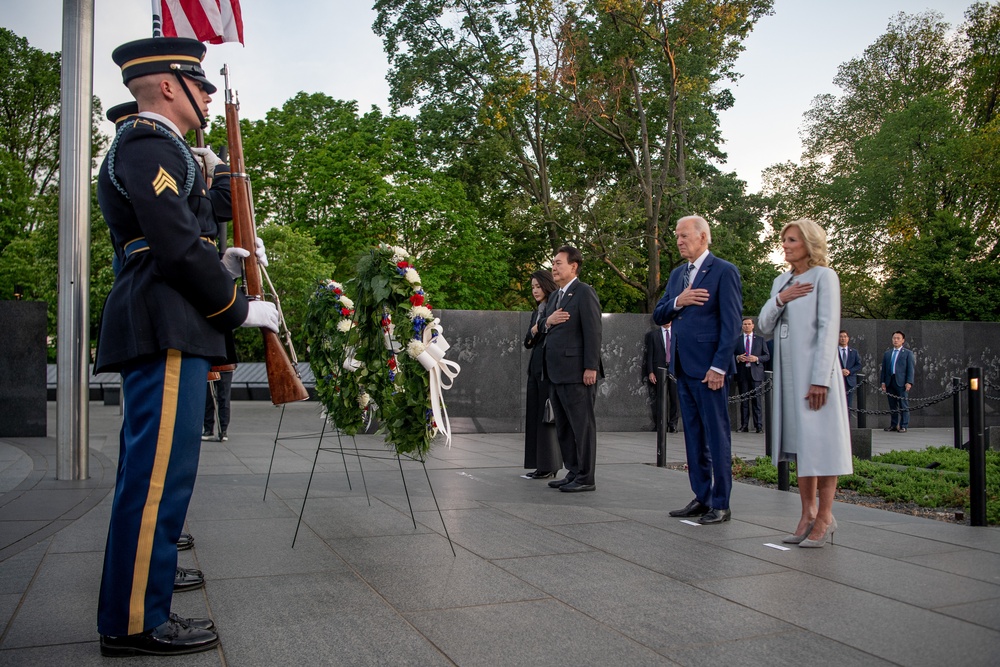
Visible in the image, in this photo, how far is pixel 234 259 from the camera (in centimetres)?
394

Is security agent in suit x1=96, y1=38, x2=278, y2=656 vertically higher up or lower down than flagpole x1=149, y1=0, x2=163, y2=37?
lower down

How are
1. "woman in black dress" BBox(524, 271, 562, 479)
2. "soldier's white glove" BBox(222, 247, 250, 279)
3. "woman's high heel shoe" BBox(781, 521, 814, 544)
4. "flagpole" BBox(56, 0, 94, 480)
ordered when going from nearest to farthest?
"soldier's white glove" BBox(222, 247, 250, 279) → "woman's high heel shoe" BBox(781, 521, 814, 544) → "flagpole" BBox(56, 0, 94, 480) → "woman in black dress" BBox(524, 271, 562, 479)

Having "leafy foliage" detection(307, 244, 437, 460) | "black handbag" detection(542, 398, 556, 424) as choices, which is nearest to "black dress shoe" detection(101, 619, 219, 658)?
"leafy foliage" detection(307, 244, 437, 460)

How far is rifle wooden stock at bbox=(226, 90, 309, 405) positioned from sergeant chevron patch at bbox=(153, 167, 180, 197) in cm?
71

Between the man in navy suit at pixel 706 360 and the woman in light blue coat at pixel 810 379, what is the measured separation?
1.65ft

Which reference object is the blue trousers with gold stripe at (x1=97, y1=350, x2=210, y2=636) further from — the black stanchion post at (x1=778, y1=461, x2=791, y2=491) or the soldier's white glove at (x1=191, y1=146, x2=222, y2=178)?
the black stanchion post at (x1=778, y1=461, x2=791, y2=491)

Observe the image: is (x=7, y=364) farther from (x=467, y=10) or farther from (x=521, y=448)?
(x=467, y=10)

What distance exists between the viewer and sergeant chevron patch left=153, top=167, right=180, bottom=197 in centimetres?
317

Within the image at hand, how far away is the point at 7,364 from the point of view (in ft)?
38.5

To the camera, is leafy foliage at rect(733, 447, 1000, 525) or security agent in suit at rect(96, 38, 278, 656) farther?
leafy foliage at rect(733, 447, 1000, 525)

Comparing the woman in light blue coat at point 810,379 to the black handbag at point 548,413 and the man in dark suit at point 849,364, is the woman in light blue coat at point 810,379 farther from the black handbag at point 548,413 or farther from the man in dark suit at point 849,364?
the man in dark suit at point 849,364

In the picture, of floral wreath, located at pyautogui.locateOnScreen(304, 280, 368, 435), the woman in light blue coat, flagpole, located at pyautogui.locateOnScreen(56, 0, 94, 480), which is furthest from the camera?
flagpole, located at pyautogui.locateOnScreen(56, 0, 94, 480)

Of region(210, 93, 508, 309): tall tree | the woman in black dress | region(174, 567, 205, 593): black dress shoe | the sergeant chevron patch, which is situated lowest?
region(174, 567, 205, 593): black dress shoe

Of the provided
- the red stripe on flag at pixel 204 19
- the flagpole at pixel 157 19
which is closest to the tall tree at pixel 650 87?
the red stripe on flag at pixel 204 19
